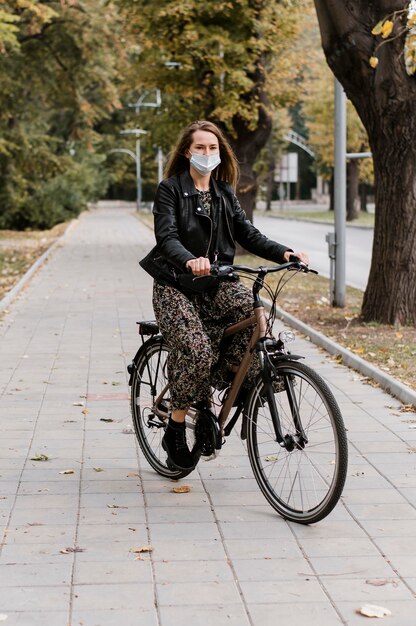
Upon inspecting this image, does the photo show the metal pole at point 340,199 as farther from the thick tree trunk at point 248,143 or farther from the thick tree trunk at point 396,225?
the thick tree trunk at point 248,143

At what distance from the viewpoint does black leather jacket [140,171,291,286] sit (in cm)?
568

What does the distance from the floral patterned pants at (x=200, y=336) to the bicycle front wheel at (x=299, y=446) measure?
27cm

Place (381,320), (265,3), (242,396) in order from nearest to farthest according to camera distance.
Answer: (242,396) < (381,320) < (265,3)

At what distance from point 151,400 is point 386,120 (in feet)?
21.1

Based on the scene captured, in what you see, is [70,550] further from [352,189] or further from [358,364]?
[352,189]

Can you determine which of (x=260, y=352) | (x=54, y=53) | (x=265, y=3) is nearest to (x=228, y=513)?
(x=260, y=352)

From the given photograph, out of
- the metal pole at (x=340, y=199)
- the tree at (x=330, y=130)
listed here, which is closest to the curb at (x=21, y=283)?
the metal pole at (x=340, y=199)

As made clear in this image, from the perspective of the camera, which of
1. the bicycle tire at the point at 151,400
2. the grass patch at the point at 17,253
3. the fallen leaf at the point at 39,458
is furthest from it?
the grass patch at the point at 17,253

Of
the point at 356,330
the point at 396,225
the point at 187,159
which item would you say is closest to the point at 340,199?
the point at 396,225

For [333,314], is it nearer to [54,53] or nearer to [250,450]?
[250,450]

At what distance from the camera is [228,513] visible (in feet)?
18.2

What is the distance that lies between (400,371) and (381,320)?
9.46 ft

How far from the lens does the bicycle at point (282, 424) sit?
202 inches

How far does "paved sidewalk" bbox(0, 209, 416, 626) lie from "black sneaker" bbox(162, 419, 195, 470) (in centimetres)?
16
